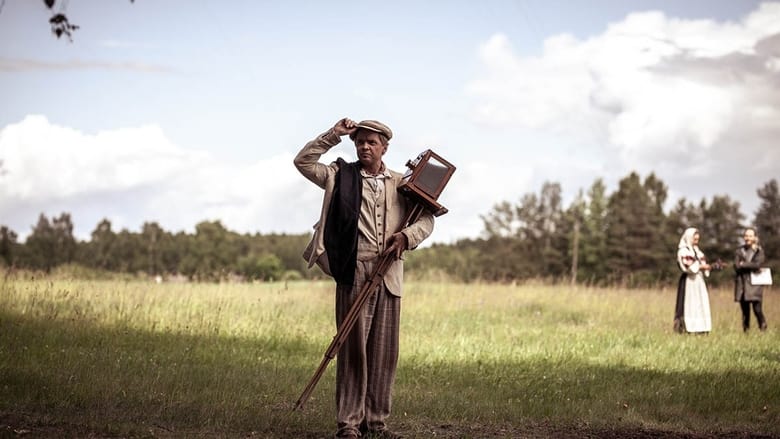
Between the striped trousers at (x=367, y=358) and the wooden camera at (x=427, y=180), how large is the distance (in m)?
0.61

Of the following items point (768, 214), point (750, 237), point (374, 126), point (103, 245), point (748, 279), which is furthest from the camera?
point (103, 245)

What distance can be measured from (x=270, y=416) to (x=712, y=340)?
10439mm

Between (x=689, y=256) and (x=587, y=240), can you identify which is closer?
(x=689, y=256)

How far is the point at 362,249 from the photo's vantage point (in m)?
7.30

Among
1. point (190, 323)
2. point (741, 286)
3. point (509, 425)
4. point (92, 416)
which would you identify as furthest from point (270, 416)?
point (741, 286)

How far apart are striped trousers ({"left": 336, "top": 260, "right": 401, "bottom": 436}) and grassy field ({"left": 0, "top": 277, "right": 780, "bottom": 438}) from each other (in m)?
0.91

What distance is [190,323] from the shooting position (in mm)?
15477

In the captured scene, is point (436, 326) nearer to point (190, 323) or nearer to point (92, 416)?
point (190, 323)

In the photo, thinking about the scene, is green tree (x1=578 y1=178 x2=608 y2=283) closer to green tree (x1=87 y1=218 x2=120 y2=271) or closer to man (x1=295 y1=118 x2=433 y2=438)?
green tree (x1=87 y1=218 x2=120 y2=271)

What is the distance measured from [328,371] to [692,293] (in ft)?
28.3

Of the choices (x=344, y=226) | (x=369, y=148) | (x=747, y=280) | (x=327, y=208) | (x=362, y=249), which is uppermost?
(x=369, y=148)

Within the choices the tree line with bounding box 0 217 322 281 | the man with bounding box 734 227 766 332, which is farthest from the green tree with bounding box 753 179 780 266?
the man with bounding box 734 227 766 332

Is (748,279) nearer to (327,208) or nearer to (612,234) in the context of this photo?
(327,208)

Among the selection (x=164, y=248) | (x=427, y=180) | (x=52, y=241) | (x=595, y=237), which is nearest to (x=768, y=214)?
(x=595, y=237)
